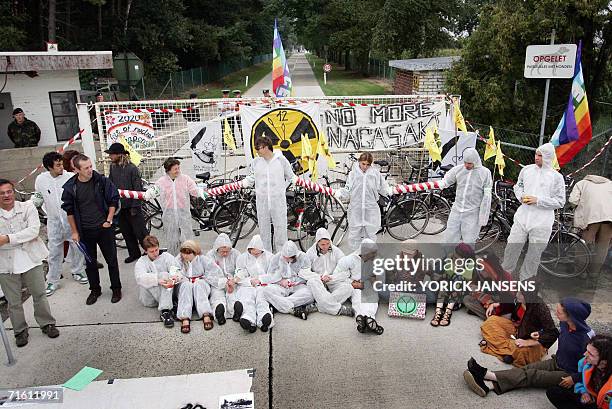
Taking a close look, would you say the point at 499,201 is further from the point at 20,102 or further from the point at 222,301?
the point at 20,102

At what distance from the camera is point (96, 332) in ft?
17.7

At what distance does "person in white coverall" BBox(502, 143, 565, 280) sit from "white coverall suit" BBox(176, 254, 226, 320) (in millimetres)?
3751

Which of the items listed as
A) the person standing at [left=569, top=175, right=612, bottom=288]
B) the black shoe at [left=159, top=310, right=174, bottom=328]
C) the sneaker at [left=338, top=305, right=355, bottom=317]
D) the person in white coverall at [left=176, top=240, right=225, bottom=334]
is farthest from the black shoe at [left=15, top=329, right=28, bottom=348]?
the person standing at [left=569, top=175, right=612, bottom=288]

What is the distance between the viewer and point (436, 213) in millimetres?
8203

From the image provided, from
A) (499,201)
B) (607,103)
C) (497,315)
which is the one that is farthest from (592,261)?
(607,103)

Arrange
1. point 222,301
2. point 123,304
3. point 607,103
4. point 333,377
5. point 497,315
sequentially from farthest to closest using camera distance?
1. point 607,103
2. point 123,304
3. point 222,301
4. point 497,315
5. point 333,377

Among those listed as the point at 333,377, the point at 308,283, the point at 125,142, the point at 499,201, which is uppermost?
the point at 125,142

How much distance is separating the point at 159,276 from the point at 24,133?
6.67 meters

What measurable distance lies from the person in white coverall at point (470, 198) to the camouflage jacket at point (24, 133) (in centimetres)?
882

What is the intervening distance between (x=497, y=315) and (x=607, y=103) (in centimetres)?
760

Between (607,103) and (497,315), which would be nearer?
(497,315)

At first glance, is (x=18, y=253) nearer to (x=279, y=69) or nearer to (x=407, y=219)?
A: (x=407, y=219)

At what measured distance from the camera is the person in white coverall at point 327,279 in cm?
562

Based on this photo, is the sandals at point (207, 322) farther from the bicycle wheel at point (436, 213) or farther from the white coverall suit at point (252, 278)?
the bicycle wheel at point (436, 213)
